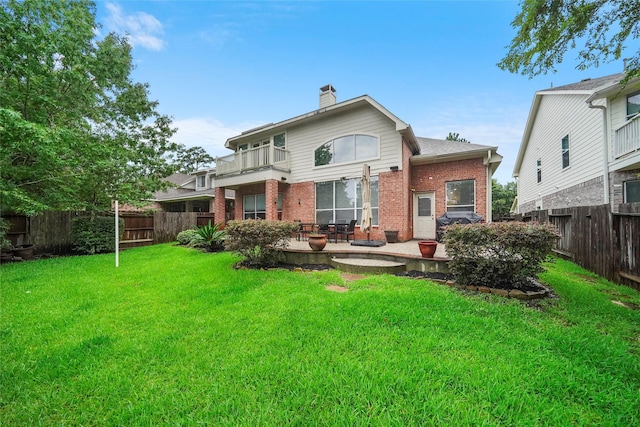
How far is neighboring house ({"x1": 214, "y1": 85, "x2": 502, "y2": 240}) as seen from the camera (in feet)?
32.6

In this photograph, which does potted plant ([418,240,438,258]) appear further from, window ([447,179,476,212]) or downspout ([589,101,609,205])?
downspout ([589,101,609,205])

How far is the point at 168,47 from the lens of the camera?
9328 mm

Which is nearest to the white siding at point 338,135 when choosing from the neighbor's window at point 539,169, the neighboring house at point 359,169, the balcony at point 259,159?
the neighboring house at point 359,169

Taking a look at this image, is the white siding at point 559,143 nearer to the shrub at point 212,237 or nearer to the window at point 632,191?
the window at point 632,191

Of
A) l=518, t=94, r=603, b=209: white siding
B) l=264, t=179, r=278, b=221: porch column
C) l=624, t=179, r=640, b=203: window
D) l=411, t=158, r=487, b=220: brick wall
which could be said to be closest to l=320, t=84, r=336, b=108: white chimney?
l=264, t=179, r=278, b=221: porch column

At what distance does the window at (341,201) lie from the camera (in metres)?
10.5

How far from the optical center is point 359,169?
1066 cm

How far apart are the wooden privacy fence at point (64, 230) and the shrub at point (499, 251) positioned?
13.8m

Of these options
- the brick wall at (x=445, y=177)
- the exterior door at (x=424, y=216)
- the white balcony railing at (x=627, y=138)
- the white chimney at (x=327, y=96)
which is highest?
the white chimney at (x=327, y=96)

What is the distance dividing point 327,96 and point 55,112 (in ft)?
35.4

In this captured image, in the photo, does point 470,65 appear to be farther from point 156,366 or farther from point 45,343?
point 45,343

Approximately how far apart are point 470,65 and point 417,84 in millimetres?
2496

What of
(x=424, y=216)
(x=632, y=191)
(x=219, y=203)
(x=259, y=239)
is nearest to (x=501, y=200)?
(x=632, y=191)

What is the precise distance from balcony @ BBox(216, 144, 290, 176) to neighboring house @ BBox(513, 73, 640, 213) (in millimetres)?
11168
